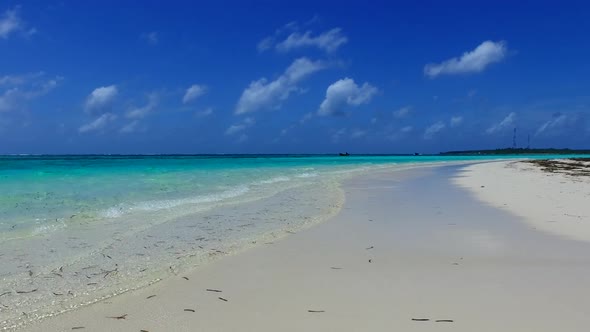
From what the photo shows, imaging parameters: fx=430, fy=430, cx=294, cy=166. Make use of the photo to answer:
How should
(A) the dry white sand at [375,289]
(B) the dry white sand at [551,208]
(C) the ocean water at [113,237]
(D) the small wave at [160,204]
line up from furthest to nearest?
(D) the small wave at [160,204]
(B) the dry white sand at [551,208]
(C) the ocean water at [113,237]
(A) the dry white sand at [375,289]

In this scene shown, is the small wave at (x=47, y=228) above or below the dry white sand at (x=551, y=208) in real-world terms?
below

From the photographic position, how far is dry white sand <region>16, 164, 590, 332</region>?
339 centimetres

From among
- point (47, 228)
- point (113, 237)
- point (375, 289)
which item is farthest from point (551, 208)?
point (47, 228)

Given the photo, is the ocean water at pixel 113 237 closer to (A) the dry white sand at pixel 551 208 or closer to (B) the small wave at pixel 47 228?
(B) the small wave at pixel 47 228

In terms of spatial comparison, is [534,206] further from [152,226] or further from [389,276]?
[152,226]

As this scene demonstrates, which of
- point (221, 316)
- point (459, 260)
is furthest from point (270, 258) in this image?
point (459, 260)

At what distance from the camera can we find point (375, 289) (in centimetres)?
420

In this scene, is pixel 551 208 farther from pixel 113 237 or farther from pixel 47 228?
pixel 47 228

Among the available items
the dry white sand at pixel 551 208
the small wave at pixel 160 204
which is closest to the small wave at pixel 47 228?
the small wave at pixel 160 204

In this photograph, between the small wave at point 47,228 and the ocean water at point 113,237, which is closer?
the ocean water at point 113,237

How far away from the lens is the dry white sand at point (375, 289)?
339cm

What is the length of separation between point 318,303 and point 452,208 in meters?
7.48

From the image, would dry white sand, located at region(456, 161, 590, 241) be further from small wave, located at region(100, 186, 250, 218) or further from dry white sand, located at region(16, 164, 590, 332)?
small wave, located at region(100, 186, 250, 218)

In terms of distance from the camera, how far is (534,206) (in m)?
10.2
